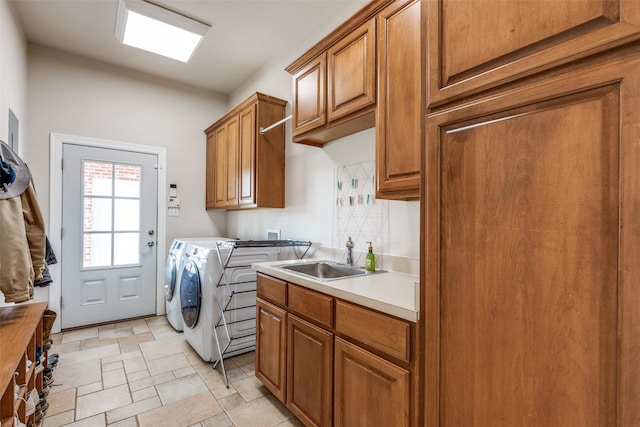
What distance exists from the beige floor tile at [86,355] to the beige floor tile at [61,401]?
506mm

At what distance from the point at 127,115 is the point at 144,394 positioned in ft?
9.99

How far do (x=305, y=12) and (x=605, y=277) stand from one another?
275 cm

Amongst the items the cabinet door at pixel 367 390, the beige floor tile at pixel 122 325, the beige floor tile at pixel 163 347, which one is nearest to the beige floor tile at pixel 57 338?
the beige floor tile at pixel 122 325

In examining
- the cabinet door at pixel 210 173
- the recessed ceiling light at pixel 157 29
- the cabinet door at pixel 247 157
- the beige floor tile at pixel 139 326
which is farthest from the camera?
the cabinet door at pixel 210 173

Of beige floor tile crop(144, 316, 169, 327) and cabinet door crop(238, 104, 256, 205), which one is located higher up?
Result: cabinet door crop(238, 104, 256, 205)

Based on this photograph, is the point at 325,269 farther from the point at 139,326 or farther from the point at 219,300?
the point at 139,326

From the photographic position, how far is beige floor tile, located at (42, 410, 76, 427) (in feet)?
5.86

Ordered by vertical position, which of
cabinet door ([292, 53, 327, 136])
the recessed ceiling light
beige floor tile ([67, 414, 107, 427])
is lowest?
beige floor tile ([67, 414, 107, 427])

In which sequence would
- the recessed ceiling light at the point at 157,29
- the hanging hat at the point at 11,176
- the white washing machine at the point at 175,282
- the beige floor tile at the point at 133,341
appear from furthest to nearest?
the white washing machine at the point at 175,282
the beige floor tile at the point at 133,341
the recessed ceiling light at the point at 157,29
the hanging hat at the point at 11,176

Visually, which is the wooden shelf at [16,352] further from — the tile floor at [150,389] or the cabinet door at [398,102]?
the cabinet door at [398,102]

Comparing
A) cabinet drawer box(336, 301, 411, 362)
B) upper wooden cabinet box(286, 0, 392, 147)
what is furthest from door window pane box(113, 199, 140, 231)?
cabinet drawer box(336, 301, 411, 362)

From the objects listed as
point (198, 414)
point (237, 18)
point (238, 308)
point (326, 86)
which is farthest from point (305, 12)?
point (198, 414)

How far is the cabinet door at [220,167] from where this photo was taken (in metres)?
3.57

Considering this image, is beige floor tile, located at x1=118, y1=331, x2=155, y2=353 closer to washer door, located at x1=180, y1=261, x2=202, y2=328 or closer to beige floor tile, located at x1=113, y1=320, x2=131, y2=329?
beige floor tile, located at x1=113, y1=320, x2=131, y2=329
